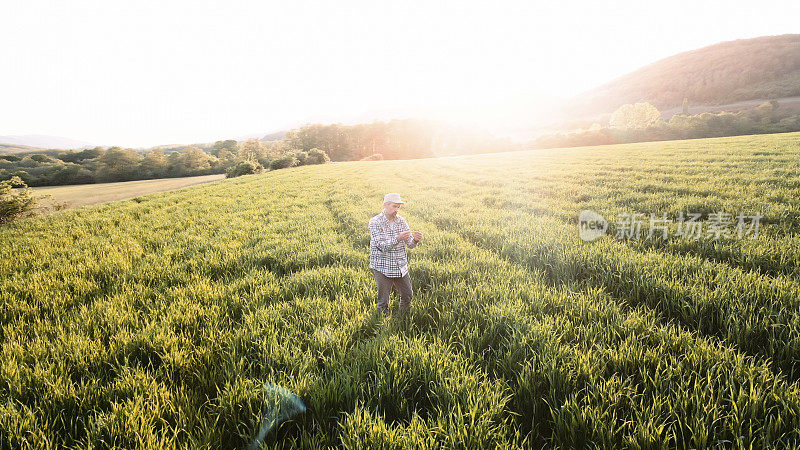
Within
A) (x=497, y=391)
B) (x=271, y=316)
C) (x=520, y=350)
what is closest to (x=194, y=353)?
(x=271, y=316)

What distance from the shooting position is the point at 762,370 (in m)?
2.29

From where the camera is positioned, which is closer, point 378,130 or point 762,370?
point 762,370

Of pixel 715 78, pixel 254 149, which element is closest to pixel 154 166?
pixel 254 149

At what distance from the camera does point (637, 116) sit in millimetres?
78875

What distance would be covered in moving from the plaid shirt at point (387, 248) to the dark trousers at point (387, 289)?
11 centimetres

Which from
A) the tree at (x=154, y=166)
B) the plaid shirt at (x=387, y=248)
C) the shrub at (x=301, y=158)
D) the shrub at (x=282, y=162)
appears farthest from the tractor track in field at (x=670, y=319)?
the tree at (x=154, y=166)

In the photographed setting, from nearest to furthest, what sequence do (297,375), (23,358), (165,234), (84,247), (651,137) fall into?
(297,375)
(23,358)
(84,247)
(165,234)
(651,137)

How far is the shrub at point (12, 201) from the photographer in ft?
37.4

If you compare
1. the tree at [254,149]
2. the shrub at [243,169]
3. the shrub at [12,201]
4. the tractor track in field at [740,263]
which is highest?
the tree at [254,149]

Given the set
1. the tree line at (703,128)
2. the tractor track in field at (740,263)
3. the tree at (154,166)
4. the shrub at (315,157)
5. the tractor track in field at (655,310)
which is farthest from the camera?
the tree at (154,166)

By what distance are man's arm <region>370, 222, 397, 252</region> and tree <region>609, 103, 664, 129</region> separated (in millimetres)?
94826

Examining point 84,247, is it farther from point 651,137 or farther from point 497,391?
point 651,137

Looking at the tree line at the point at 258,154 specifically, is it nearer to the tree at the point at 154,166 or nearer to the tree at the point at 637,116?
the tree at the point at 154,166

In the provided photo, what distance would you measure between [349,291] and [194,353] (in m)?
1.94
